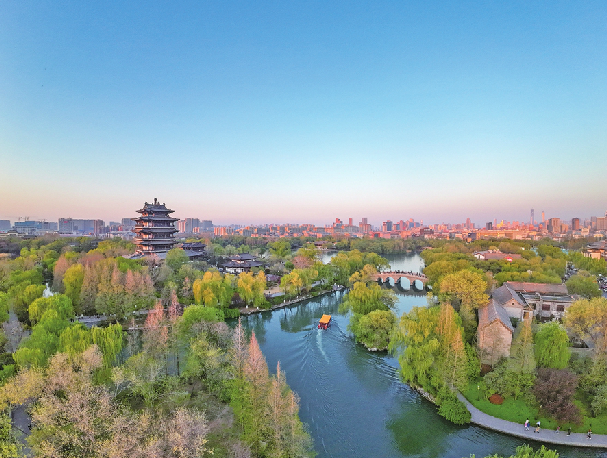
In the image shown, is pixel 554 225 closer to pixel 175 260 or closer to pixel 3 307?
pixel 175 260

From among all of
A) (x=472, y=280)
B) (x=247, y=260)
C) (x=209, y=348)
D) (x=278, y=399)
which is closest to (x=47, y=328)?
(x=209, y=348)

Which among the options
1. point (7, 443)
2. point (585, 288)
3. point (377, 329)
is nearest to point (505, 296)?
point (585, 288)

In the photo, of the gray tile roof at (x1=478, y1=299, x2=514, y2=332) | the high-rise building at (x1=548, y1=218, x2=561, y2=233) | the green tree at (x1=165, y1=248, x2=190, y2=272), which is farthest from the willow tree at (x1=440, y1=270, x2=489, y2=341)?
the high-rise building at (x1=548, y1=218, x2=561, y2=233)

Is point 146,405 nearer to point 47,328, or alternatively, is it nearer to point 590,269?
point 47,328

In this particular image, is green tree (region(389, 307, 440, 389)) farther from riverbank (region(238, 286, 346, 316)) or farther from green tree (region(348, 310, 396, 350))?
riverbank (region(238, 286, 346, 316))

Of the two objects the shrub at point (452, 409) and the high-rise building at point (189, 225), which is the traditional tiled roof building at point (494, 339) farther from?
the high-rise building at point (189, 225)

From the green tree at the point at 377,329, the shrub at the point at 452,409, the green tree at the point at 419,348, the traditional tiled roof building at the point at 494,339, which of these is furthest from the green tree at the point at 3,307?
the traditional tiled roof building at the point at 494,339
